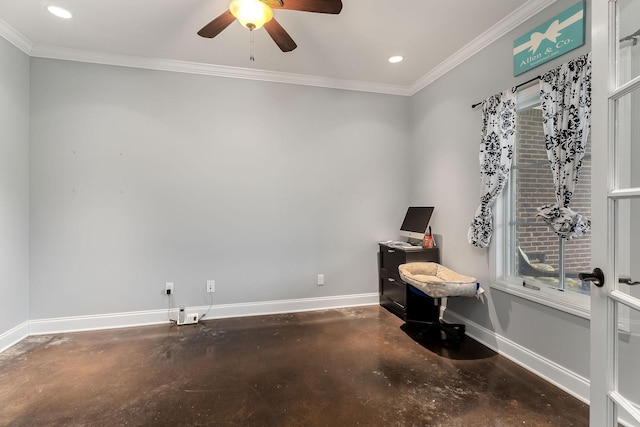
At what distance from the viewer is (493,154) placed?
8.08 feet

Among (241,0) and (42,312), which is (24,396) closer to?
(42,312)

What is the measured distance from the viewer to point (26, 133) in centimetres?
280

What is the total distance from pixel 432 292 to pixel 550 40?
203 cm

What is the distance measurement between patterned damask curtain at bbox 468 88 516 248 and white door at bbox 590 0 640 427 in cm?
134

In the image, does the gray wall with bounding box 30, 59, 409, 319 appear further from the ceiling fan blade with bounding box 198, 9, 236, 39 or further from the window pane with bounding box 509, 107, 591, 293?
the window pane with bounding box 509, 107, 591, 293

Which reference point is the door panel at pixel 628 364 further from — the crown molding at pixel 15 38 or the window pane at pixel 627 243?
the crown molding at pixel 15 38

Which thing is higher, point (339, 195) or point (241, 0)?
point (241, 0)

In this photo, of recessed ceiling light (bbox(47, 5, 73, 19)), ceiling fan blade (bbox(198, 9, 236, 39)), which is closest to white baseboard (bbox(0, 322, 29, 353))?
recessed ceiling light (bbox(47, 5, 73, 19))

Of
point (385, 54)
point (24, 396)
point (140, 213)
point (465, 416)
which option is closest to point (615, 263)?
point (465, 416)

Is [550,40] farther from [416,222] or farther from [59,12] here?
[59,12]

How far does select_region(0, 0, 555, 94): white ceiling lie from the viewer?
7.38ft

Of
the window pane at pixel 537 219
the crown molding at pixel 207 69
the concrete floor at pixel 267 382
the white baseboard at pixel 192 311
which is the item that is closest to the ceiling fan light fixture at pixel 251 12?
the crown molding at pixel 207 69

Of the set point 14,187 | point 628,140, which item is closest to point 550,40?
point 628,140

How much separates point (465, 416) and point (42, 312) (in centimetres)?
376
